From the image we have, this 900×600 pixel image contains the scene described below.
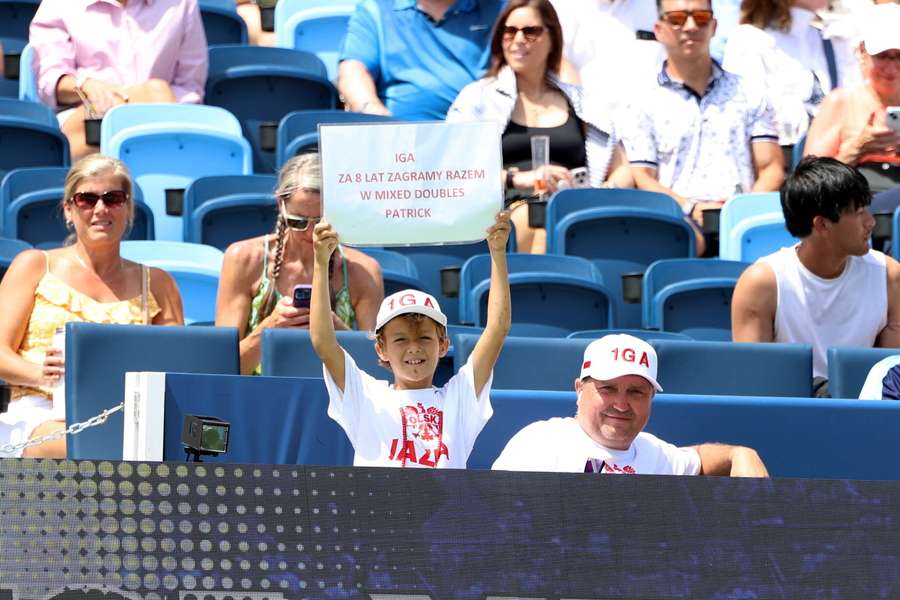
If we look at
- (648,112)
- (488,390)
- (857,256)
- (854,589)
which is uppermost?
(648,112)

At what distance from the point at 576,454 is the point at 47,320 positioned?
1813 millimetres

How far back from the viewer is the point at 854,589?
112 inches

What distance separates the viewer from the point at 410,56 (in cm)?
788

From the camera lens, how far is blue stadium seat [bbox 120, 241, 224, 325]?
6141 mm

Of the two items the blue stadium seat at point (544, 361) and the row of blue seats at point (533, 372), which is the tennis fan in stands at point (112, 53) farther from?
the blue stadium seat at point (544, 361)

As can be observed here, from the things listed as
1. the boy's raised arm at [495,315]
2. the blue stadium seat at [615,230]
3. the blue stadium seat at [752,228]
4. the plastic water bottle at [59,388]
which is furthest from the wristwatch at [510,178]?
the boy's raised arm at [495,315]

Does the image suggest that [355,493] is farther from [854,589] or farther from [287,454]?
[287,454]

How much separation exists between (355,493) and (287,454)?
1.81 metres

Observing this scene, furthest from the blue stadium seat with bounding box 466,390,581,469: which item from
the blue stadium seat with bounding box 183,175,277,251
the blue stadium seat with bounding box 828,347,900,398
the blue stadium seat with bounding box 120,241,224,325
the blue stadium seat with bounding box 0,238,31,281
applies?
the blue stadium seat with bounding box 183,175,277,251

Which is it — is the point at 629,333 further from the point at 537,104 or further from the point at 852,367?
the point at 537,104

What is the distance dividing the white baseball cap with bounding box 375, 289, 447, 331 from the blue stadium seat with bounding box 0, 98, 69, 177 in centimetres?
311

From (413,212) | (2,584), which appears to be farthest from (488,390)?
(2,584)

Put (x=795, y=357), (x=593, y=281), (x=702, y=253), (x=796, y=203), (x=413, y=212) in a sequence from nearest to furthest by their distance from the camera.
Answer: (x=413, y=212)
(x=795, y=357)
(x=796, y=203)
(x=593, y=281)
(x=702, y=253)

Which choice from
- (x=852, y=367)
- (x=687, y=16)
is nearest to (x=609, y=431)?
(x=852, y=367)
